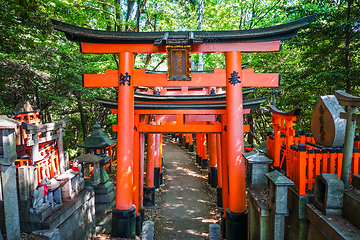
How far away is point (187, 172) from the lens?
15.2 metres

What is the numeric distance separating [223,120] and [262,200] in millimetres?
2883

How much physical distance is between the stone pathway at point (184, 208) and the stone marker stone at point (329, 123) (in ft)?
17.3

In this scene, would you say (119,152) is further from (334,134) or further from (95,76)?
(334,134)

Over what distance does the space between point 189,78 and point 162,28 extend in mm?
9069

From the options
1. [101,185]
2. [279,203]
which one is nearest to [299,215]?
[279,203]

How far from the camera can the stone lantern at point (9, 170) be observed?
3.96 metres

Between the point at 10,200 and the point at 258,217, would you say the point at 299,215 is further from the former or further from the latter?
the point at 10,200

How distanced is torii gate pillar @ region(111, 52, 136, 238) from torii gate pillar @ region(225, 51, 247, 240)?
2.82 meters

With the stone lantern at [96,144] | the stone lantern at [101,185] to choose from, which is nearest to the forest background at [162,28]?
the stone lantern at [96,144]

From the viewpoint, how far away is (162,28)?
13438mm

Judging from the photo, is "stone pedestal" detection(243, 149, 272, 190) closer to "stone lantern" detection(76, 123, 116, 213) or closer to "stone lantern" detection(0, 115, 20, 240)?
"stone lantern" detection(0, 115, 20, 240)

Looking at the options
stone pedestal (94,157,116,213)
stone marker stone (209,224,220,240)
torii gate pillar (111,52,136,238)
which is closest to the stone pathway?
stone pedestal (94,157,116,213)

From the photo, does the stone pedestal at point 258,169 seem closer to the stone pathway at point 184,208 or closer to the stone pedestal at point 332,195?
the stone pedestal at point 332,195

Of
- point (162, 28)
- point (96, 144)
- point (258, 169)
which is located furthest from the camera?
point (162, 28)
